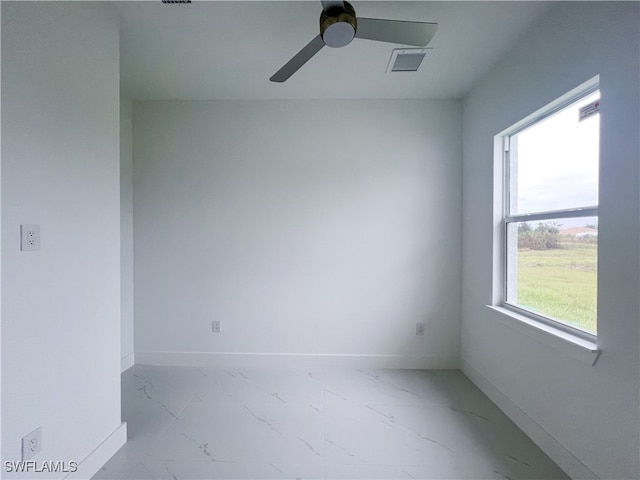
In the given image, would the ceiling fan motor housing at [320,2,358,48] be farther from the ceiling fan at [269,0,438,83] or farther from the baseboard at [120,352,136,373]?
the baseboard at [120,352,136,373]

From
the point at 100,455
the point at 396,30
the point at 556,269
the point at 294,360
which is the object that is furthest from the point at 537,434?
the point at 100,455

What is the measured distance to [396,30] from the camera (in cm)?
146

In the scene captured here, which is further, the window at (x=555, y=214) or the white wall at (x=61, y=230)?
the window at (x=555, y=214)

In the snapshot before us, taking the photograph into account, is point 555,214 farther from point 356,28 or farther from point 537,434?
point 356,28

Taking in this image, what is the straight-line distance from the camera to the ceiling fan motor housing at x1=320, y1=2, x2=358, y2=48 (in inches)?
53.9

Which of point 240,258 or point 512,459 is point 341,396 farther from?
point 240,258

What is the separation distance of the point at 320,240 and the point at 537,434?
6.89ft

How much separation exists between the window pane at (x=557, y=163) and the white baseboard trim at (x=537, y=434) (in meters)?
1.33

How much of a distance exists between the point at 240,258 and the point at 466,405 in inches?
90.2

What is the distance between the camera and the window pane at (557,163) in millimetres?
1564

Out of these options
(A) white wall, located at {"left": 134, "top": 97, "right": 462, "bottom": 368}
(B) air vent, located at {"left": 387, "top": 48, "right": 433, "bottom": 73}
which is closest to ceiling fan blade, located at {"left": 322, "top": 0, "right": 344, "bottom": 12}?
(B) air vent, located at {"left": 387, "top": 48, "right": 433, "bottom": 73}

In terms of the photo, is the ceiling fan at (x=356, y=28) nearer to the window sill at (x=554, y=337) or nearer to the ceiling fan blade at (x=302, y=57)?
the ceiling fan blade at (x=302, y=57)

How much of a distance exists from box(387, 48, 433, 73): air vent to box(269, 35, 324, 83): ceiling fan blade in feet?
2.66

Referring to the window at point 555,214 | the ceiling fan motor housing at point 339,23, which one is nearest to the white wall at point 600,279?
the window at point 555,214
